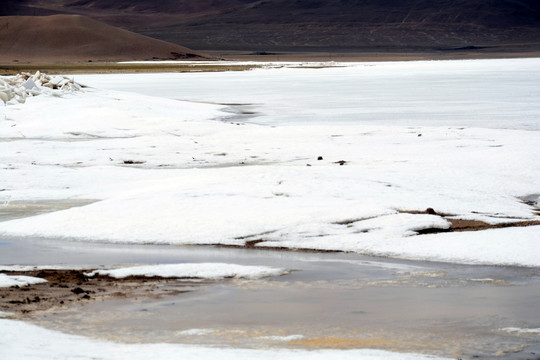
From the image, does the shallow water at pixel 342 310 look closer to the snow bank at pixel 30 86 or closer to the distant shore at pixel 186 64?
the snow bank at pixel 30 86

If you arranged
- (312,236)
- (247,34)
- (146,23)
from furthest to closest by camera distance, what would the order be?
1. (146,23)
2. (247,34)
3. (312,236)

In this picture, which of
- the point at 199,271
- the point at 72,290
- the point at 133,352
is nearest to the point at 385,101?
the point at 199,271

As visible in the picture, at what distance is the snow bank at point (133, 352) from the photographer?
4773 millimetres

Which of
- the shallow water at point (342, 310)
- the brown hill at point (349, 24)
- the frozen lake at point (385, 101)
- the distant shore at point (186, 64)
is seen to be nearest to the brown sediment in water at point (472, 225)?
the shallow water at point (342, 310)

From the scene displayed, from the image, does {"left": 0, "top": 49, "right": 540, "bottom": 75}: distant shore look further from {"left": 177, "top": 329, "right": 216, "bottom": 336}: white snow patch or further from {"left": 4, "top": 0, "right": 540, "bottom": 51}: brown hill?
{"left": 177, "top": 329, "right": 216, "bottom": 336}: white snow patch

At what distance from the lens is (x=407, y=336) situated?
5.22m

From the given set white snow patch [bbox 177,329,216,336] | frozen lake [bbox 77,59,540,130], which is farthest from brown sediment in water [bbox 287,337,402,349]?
frozen lake [bbox 77,59,540,130]

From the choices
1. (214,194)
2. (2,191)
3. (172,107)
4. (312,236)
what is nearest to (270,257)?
(312,236)

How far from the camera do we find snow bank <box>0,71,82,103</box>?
75.9ft

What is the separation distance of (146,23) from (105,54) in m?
70.0

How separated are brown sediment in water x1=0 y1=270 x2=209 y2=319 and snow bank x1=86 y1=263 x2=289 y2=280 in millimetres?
102

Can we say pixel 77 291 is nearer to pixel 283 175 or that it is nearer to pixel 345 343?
pixel 345 343

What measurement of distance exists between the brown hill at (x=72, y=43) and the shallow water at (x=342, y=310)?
93.1 meters

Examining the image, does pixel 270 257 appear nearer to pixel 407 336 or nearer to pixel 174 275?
pixel 174 275
